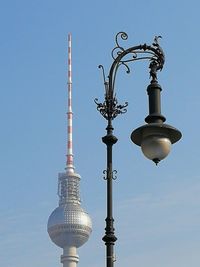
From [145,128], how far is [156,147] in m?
0.48

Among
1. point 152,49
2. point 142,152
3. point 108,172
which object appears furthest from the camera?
point 152,49

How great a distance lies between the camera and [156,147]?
14945 mm

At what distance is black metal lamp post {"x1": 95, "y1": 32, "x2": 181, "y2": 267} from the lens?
592 inches

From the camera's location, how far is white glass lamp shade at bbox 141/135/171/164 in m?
14.9

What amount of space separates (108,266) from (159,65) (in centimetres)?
503

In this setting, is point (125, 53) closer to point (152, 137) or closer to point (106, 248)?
point (152, 137)

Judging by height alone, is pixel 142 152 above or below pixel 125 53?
below

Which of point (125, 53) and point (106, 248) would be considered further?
point (125, 53)

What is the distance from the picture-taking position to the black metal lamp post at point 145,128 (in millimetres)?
15031

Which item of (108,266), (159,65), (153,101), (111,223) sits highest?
(159,65)

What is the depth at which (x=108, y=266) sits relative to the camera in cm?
1512

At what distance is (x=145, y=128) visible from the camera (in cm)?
1510

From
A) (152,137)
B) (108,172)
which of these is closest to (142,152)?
(152,137)

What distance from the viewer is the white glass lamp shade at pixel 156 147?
1491 centimetres
